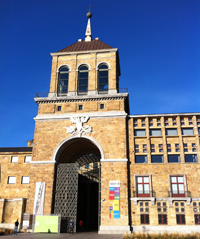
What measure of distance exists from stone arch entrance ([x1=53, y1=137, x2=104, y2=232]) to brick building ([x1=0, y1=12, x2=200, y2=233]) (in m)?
0.12

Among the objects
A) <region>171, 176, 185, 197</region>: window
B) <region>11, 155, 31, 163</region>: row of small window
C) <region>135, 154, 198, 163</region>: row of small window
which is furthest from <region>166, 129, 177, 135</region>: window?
<region>11, 155, 31, 163</region>: row of small window

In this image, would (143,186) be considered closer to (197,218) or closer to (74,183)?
(197,218)

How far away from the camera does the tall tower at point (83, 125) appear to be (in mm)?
28922

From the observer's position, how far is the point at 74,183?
30.0 m

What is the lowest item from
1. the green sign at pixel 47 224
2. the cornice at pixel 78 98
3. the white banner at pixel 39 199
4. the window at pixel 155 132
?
the green sign at pixel 47 224

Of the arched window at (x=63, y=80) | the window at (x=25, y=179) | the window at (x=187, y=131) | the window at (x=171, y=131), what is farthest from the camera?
the arched window at (x=63, y=80)

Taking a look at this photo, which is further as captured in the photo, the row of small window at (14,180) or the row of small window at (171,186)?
the row of small window at (14,180)

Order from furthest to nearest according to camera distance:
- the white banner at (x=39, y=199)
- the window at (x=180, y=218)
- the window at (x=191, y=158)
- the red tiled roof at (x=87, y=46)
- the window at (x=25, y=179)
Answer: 1. the red tiled roof at (x=87, y=46)
2. the window at (x=25, y=179)
3. the window at (x=191, y=158)
4. the white banner at (x=39, y=199)
5. the window at (x=180, y=218)

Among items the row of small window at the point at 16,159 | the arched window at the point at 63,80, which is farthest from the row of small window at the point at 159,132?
the row of small window at the point at 16,159

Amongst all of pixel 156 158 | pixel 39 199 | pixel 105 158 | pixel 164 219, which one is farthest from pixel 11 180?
pixel 164 219

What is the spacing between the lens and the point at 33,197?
29.1 meters

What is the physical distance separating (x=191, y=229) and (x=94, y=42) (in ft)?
93.5

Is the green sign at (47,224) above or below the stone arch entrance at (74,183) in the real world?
below

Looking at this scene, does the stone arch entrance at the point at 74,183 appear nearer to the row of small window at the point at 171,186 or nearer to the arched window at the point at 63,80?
the row of small window at the point at 171,186
